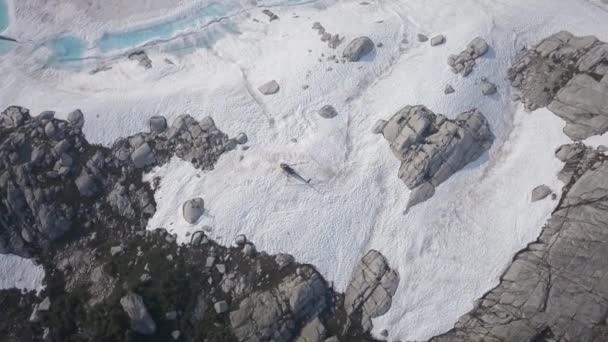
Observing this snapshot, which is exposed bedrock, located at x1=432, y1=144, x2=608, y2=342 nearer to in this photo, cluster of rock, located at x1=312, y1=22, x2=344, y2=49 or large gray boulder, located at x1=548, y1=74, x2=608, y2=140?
large gray boulder, located at x1=548, y1=74, x2=608, y2=140

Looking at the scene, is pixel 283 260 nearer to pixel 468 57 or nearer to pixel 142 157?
pixel 142 157

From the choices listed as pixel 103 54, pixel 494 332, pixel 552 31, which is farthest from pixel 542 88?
pixel 103 54

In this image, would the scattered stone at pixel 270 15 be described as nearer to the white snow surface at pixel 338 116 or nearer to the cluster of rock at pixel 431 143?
the white snow surface at pixel 338 116

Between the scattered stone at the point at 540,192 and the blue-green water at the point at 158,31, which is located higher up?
the blue-green water at the point at 158,31

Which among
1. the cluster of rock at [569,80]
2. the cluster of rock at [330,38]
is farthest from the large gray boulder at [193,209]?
the cluster of rock at [569,80]

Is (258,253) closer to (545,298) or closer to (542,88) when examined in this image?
(545,298)
